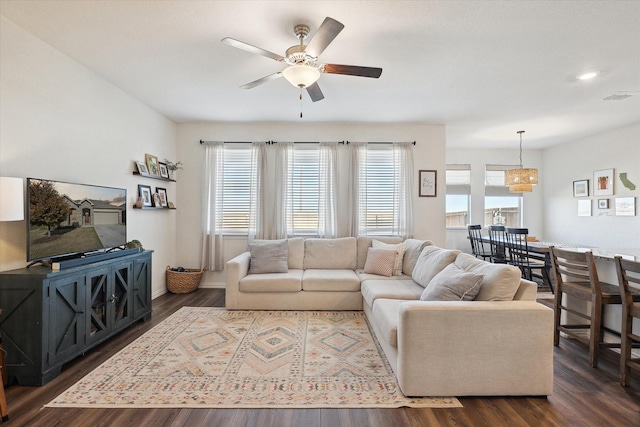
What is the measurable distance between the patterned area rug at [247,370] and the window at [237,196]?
1867 millimetres

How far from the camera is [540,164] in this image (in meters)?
6.82

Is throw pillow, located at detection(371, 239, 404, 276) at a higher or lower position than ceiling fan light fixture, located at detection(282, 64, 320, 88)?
lower

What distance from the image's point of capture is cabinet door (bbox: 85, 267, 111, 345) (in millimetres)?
2562

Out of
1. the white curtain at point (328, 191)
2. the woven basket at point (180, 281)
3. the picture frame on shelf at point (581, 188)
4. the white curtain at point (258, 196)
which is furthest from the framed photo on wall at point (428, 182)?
the woven basket at point (180, 281)

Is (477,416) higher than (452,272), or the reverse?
(452,272)

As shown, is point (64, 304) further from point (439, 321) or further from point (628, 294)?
point (628, 294)

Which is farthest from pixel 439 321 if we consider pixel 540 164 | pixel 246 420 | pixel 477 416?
pixel 540 164

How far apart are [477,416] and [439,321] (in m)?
0.60

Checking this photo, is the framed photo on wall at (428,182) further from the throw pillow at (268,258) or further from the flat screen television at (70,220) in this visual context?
the flat screen television at (70,220)

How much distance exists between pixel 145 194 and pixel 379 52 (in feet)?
11.6

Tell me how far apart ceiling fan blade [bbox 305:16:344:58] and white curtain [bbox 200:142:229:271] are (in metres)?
3.15

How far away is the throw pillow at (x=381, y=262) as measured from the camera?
386 cm

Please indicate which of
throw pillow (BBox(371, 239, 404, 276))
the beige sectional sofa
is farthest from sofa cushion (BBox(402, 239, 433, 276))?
the beige sectional sofa

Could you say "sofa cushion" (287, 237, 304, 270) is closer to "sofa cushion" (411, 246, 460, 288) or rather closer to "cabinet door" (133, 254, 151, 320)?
"sofa cushion" (411, 246, 460, 288)
